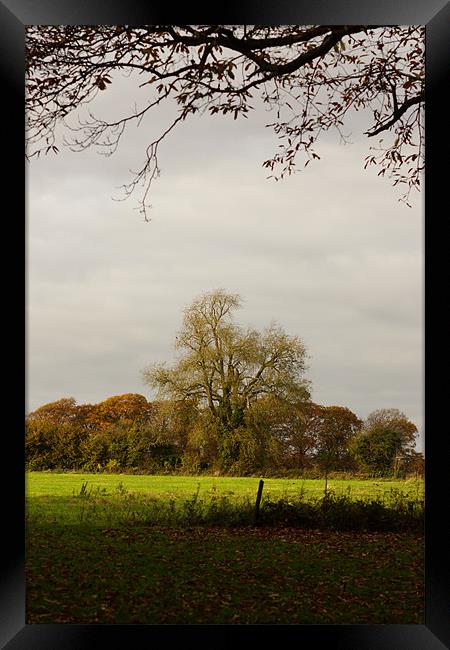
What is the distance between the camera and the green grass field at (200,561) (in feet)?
14.2

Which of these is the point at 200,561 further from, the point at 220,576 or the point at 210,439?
the point at 210,439

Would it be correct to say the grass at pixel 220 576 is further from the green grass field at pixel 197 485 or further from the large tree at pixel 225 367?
the large tree at pixel 225 367

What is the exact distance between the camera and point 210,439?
742 centimetres

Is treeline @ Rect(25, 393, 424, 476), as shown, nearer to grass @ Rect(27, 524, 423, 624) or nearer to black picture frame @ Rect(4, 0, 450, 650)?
grass @ Rect(27, 524, 423, 624)

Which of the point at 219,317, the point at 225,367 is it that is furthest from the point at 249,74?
the point at 225,367

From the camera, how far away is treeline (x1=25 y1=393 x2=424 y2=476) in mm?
7289

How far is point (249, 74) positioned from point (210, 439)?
3.98 meters

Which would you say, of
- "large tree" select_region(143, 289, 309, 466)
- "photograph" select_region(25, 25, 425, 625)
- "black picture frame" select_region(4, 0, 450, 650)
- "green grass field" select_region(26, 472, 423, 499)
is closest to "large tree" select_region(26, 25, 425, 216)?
"photograph" select_region(25, 25, 425, 625)

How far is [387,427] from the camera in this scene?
7332 millimetres

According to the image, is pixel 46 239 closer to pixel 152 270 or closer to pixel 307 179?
pixel 152 270

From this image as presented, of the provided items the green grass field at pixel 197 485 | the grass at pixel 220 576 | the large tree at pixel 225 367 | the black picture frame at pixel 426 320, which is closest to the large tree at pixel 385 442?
the green grass field at pixel 197 485

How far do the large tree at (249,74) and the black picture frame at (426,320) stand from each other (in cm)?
129

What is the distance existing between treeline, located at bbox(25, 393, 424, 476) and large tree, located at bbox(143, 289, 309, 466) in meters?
0.09
